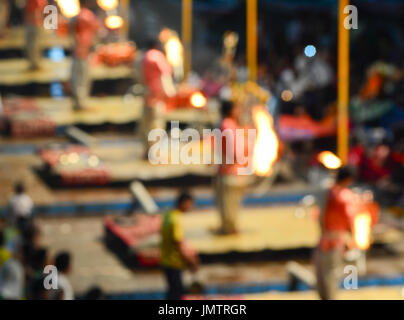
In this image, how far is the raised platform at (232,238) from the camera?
13.8 m

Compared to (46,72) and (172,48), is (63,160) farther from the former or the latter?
(46,72)

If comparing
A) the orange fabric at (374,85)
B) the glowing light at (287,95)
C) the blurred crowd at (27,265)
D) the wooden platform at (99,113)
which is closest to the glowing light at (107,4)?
the wooden platform at (99,113)

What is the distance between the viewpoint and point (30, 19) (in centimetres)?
2070

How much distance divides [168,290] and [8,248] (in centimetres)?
204

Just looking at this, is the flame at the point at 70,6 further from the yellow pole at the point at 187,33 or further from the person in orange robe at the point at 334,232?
the person in orange robe at the point at 334,232

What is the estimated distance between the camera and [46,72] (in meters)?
22.1

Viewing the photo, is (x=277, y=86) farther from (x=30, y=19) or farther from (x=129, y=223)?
(x=129, y=223)

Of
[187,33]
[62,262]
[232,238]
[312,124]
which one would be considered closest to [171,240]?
[62,262]

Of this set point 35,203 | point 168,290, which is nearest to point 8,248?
point 168,290

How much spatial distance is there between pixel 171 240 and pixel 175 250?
123 mm

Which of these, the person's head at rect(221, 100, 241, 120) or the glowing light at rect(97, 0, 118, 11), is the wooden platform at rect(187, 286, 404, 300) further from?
the glowing light at rect(97, 0, 118, 11)

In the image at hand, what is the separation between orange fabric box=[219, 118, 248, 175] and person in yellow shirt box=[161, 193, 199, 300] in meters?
1.72

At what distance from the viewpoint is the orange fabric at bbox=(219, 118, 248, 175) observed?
13.2 meters

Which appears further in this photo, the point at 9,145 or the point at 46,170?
the point at 9,145
